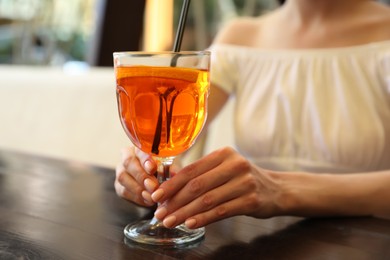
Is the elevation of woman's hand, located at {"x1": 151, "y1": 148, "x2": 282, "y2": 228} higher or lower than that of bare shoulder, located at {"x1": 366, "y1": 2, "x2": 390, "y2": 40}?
lower

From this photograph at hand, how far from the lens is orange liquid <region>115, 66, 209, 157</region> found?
2.62 feet

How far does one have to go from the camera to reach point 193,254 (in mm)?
751

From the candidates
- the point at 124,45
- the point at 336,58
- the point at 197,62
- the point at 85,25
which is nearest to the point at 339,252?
the point at 197,62

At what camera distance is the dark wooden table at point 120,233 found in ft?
2.48

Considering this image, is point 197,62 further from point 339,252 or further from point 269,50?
point 269,50

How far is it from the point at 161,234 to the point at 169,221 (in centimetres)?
2

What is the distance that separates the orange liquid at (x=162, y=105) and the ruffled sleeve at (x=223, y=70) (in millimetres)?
805

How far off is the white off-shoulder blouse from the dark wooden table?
52cm

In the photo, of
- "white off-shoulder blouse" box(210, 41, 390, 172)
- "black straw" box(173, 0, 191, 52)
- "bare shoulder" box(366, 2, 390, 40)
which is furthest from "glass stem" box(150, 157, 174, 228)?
"bare shoulder" box(366, 2, 390, 40)

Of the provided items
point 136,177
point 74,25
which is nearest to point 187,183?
point 136,177

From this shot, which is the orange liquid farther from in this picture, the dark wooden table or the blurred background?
the blurred background

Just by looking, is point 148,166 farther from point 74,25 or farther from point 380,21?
point 74,25

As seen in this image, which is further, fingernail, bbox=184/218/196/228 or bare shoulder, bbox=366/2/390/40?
bare shoulder, bbox=366/2/390/40

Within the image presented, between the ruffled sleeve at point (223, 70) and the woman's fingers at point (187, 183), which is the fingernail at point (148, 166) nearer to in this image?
the woman's fingers at point (187, 183)
